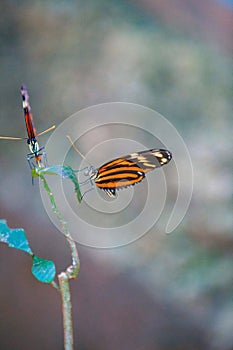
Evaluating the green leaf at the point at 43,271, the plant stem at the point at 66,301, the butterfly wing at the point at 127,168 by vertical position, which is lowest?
the plant stem at the point at 66,301

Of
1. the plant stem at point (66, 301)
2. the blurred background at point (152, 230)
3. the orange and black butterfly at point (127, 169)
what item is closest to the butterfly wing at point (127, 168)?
the orange and black butterfly at point (127, 169)

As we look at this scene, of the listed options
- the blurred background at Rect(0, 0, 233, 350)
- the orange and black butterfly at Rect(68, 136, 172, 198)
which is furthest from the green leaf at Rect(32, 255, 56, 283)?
the blurred background at Rect(0, 0, 233, 350)

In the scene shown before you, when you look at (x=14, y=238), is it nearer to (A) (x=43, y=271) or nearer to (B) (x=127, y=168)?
(A) (x=43, y=271)

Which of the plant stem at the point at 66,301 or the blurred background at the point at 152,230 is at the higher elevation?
the blurred background at the point at 152,230

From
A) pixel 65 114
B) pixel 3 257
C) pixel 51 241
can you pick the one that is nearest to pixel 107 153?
pixel 65 114

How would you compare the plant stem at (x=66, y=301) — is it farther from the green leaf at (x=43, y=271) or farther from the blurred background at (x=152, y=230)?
the blurred background at (x=152, y=230)

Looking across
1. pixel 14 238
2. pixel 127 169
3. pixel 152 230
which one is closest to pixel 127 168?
pixel 127 169

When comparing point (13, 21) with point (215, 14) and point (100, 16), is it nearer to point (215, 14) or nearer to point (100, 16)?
point (100, 16)
